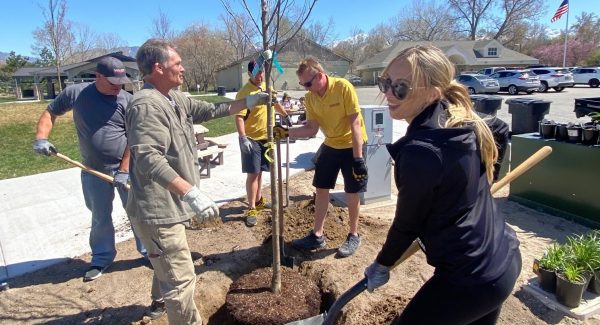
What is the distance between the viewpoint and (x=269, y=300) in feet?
9.86

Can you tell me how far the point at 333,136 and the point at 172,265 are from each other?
71.1 inches

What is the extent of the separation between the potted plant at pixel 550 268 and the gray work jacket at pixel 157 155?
8.67ft

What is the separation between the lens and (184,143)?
2586mm

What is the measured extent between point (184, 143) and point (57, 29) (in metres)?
23.1

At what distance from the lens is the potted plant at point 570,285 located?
2883 millimetres

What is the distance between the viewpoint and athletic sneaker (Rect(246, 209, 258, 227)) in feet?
15.0

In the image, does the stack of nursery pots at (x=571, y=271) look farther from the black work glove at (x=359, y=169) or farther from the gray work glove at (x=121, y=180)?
the gray work glove at (x=121, y=180)

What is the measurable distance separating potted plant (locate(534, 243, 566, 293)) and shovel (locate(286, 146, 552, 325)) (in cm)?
98

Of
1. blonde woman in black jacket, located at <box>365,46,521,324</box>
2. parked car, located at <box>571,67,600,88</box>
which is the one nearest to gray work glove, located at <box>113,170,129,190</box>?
blonde woman in black jacket, located at <box>365,46,521,324</box>

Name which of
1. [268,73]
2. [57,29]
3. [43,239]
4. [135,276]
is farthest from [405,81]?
[57,29]

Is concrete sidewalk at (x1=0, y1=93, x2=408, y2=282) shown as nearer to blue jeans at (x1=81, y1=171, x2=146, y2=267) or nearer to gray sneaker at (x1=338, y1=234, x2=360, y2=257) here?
blue jeans at (x1=81, y1=171, x2=146, y2=267)

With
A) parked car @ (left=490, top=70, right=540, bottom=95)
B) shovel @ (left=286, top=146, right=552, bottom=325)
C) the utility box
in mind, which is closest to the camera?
shovel @ (left=286, top=146, right=552, bottom=325)

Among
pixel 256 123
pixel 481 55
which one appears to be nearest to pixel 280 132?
pixel 256 123

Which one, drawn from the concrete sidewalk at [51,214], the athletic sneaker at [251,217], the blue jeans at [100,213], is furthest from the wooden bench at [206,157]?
the blue jeans at [100,213]
